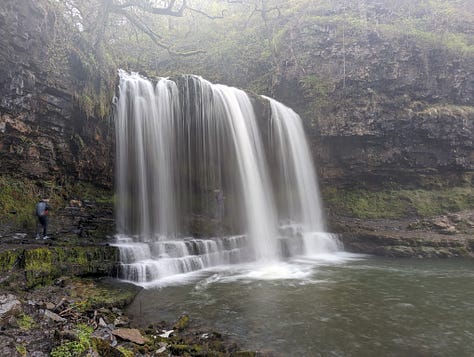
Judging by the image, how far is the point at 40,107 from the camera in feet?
35.6

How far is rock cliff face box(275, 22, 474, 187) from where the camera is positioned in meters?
18.9

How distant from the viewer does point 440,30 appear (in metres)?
22.5

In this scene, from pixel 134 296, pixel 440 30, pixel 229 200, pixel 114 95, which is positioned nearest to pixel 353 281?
pixel 134 296

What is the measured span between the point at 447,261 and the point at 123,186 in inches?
543

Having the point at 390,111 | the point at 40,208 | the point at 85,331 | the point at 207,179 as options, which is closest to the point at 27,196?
the point at 40,208

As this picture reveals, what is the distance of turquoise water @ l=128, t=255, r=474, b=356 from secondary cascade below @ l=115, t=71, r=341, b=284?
251 centimetres

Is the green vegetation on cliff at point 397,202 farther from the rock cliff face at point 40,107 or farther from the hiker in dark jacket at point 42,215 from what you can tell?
the hiker in dark jacket at point 42,215

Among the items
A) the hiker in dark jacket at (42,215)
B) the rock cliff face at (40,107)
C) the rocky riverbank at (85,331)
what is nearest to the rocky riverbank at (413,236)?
the rocky riverbank at (85,331)

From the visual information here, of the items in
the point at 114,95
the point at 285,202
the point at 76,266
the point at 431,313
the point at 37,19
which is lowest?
the point at 431,313

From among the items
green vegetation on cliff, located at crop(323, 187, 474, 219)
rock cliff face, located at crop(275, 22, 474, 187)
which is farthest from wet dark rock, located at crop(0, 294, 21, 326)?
rock cliff face, located at crop(275, 22, 474, 187)

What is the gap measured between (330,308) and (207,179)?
983 centimetres

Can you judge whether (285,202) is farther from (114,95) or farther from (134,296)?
(134,296)

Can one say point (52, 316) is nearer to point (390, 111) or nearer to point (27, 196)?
point (27, 196)

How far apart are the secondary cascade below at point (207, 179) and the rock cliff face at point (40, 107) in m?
1.53
